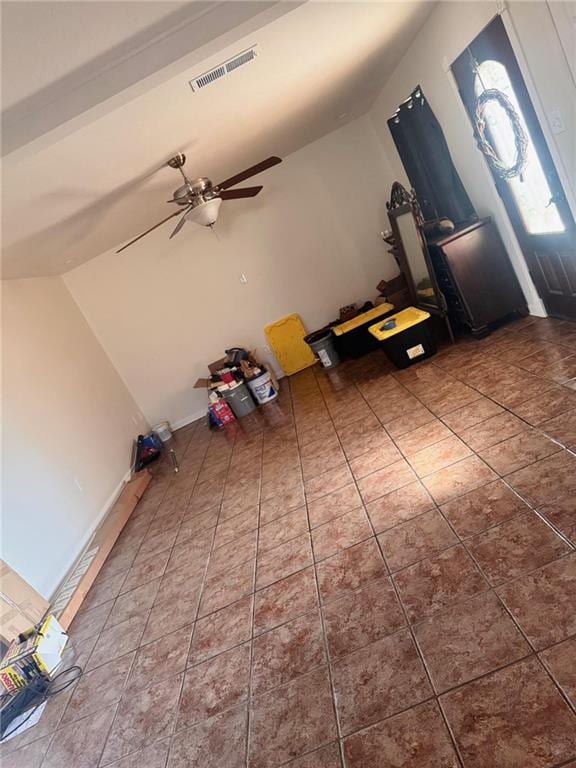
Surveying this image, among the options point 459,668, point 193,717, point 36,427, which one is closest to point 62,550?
point 36,427

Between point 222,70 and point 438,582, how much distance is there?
295cm

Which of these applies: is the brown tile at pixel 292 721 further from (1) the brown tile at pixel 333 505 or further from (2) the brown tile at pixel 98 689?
(1) the brown tile at pixel 333 505

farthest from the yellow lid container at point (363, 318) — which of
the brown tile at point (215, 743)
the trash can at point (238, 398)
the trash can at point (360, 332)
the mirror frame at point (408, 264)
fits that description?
the brown tile at point (215, 743)

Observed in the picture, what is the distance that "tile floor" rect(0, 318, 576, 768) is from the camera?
5.36ft

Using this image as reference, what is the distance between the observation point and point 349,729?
1719mm

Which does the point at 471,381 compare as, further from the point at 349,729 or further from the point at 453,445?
the point at 349,729

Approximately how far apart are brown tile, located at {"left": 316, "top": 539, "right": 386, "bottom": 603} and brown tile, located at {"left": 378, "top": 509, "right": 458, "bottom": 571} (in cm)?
6

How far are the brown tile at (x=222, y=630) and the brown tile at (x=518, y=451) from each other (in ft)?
5.07

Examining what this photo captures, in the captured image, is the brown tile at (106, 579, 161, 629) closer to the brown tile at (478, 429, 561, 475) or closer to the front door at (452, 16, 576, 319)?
the brown tile at (478, 429, 561, 475)

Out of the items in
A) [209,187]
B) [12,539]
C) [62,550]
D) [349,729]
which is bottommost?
[349,729]

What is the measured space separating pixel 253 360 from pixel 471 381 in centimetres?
349

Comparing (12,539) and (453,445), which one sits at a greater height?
(12,539)

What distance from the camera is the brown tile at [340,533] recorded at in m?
2.67

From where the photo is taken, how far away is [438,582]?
2105mm
